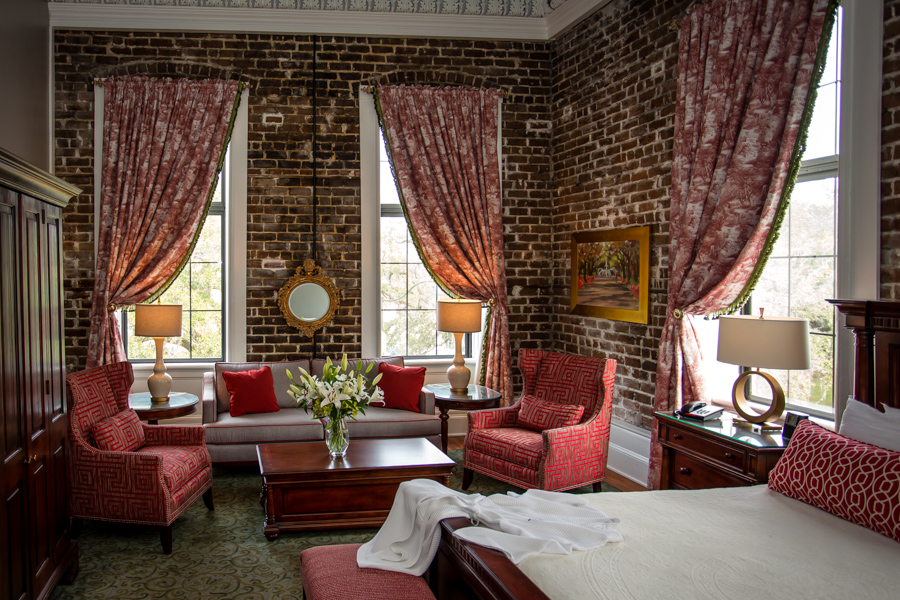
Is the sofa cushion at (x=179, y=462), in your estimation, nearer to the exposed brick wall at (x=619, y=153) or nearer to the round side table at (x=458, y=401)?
the round side table at (x=458, y=401)

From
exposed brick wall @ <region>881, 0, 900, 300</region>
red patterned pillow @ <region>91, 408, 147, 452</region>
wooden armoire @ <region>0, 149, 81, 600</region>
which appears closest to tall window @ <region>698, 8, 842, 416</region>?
exposed brick wall @ <region>881, 0, 900, 300</region>

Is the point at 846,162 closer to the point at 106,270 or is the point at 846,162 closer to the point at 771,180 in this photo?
the point at 771,180

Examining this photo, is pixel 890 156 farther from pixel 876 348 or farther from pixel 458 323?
pixel 458 323

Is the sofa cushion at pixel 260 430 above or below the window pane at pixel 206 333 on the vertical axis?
below

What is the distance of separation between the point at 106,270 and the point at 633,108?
17.1 feet

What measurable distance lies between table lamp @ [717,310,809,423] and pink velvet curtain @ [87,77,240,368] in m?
5.03

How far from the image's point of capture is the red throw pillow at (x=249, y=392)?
5719 millimetres

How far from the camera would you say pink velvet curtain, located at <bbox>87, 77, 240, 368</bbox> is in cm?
631

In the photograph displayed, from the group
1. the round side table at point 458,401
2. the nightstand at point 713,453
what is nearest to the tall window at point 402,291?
the round side table at point 458,401

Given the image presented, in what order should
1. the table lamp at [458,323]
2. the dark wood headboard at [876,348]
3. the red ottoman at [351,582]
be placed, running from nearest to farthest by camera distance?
1. the red ottoman at [351,582]
2. the dark wood headboard at [876,348]
3. the table lamp at [458,323]

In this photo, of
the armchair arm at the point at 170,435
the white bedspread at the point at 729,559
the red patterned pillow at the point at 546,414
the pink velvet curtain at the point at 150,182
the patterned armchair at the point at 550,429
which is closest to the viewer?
the white bedspread at the point at 729,559

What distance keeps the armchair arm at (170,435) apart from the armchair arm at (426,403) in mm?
1951

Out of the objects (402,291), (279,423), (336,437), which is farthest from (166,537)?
(402,291)

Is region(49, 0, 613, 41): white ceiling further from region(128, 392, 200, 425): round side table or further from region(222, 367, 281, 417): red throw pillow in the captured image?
region(128, 392, 200, 425): round side table
